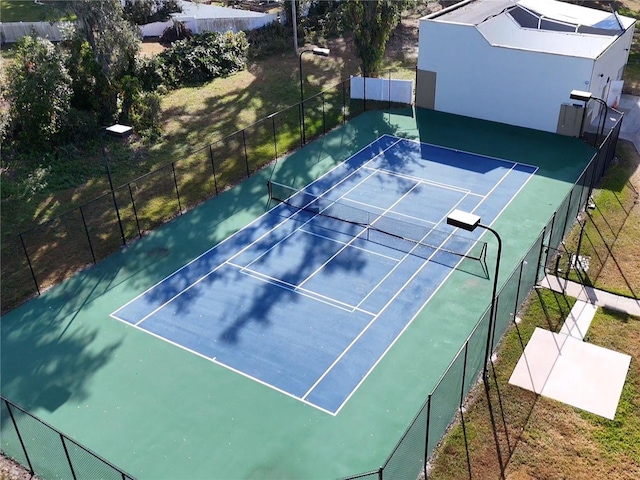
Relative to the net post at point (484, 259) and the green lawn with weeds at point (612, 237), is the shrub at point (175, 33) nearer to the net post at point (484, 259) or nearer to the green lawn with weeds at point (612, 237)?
the green lawn with weeds at point (612, 237)

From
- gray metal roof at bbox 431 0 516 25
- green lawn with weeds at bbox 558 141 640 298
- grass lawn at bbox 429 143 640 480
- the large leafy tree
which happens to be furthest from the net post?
the large leafy tree

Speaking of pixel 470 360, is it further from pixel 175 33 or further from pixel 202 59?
pixel 175 33

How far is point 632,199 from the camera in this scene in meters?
23.1

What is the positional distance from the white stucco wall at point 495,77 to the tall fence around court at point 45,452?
2333cm

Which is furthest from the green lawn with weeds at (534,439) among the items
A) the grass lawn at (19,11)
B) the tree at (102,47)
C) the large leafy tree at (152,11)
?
the grass lawn at (19,11)

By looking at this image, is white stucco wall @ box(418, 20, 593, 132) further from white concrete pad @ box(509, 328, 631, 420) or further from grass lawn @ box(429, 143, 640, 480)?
white concrete pad @ box(509, 328, 631, 420)

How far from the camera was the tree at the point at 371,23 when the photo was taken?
30.8 metres

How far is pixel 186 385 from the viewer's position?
15.7m

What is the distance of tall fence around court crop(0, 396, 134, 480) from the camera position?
13.2 meters

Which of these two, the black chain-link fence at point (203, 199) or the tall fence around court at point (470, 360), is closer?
the tall fence around court at point (470, 360)

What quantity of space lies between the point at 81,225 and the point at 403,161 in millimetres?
12794

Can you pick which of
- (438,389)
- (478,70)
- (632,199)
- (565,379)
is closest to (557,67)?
(478,70)

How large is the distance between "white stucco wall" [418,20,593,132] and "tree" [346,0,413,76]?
2.00 m

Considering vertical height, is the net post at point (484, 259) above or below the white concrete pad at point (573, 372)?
above
